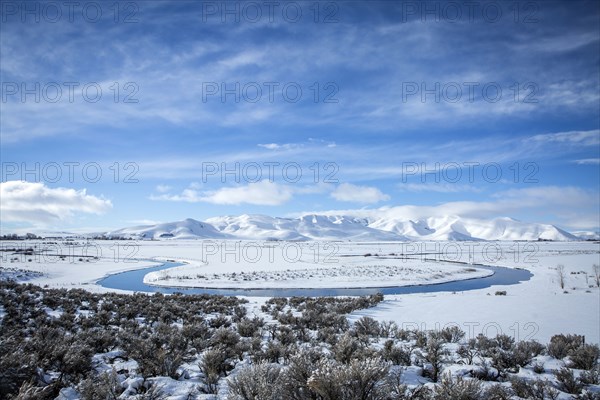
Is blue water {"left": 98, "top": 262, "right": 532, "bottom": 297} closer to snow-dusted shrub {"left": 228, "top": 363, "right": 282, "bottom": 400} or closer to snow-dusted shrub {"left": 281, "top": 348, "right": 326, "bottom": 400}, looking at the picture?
snow-dusted shrub {"left": 281, "top": 348, "right": 326, "bottom": 400}

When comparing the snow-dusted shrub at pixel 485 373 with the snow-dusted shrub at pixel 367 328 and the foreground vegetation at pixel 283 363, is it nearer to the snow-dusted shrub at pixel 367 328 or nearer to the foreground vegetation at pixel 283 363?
the foreground vegetation at pixel 283 363

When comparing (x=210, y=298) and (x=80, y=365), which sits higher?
(x=80, y=365)

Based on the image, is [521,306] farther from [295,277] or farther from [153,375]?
[295,277]

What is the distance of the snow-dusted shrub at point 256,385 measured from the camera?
186 inches

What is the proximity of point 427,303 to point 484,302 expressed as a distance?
9.43 ft

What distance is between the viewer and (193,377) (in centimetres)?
684

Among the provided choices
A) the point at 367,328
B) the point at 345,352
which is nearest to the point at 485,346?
the point at 367,328

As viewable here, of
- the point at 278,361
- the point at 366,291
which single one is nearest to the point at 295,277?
the point at 366,291

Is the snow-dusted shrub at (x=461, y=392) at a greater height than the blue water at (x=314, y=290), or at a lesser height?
greater

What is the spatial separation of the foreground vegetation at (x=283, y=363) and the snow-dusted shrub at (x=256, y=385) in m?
0.02
